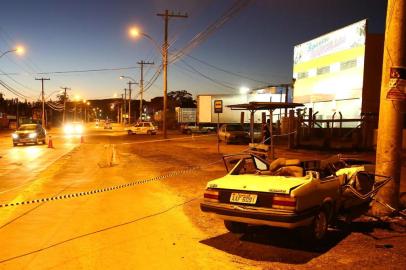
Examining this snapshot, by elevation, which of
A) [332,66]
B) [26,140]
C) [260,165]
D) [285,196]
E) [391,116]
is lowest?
[26,140]

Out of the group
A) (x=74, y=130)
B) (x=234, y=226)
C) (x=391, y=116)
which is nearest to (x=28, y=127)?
(x=234, y=226)

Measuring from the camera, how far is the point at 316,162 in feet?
24.0

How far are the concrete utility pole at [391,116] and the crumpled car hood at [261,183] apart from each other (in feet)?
7.91

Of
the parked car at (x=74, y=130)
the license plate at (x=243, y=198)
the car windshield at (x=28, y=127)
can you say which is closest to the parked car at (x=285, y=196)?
the license plate at (x=243, y=198)

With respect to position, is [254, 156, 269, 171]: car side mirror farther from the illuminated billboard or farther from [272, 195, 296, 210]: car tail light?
the illuminated billboard

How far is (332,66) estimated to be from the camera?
36438 mm

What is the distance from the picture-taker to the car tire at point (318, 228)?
20.3 ft

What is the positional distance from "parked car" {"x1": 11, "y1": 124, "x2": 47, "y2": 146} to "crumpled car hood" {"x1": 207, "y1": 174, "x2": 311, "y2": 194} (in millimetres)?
27793

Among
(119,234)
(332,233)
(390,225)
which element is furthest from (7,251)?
(390,225)

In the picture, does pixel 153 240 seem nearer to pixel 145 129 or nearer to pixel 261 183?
pixel 261 183

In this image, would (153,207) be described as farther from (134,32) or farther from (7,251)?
(134,32)

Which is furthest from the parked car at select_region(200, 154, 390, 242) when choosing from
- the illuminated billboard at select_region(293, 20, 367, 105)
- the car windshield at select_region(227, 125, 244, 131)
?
the illuminated billboard at select_region(293, 20, 367, 105)

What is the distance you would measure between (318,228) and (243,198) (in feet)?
4.13

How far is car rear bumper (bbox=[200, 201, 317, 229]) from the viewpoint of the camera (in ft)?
18.7
